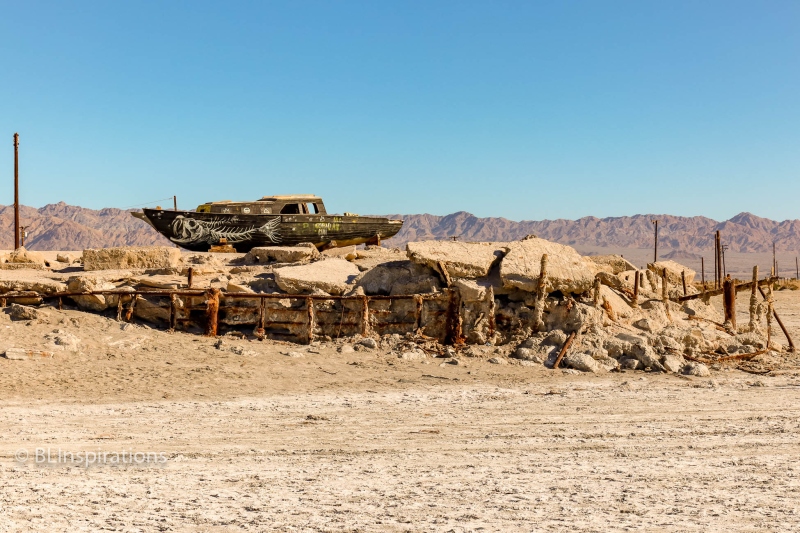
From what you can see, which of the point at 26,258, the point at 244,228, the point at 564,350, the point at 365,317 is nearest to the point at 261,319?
the point at 365,317

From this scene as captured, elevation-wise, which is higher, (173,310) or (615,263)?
(615,263)

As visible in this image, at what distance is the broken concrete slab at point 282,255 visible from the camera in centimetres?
1677

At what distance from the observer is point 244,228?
20703mm

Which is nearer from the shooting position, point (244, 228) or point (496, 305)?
point (496, 305)

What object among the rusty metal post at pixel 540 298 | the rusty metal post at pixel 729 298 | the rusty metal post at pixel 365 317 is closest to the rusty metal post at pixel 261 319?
the rusty metal post at pixel 365 317

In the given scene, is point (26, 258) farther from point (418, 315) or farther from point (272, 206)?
point (418, 315)

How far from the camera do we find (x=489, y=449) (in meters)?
7.05

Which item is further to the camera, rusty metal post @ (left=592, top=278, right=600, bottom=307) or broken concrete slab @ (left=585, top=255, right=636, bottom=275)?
broken concrete slab @ (left=585, top=255, right=636, bottom=275)

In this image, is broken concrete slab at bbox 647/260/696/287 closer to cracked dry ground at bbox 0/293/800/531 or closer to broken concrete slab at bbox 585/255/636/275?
broken concrete slab at bbox 585/255/636/275

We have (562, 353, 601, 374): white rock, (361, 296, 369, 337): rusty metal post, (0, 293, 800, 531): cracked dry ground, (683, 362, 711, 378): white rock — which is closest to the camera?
(0, 293, 800, 531): cracked dry ground

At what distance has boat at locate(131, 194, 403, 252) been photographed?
20609 mm

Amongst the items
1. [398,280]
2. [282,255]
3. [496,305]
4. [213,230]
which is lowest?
[496,305]

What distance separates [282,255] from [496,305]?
244 inches

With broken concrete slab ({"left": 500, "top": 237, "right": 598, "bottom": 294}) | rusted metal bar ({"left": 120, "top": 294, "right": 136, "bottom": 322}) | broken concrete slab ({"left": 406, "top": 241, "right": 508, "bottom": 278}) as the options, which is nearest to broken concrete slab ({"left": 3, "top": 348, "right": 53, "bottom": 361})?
rusted metal bar ({"left": 120, "top": 294, "right": 136, "bottom": 322})
